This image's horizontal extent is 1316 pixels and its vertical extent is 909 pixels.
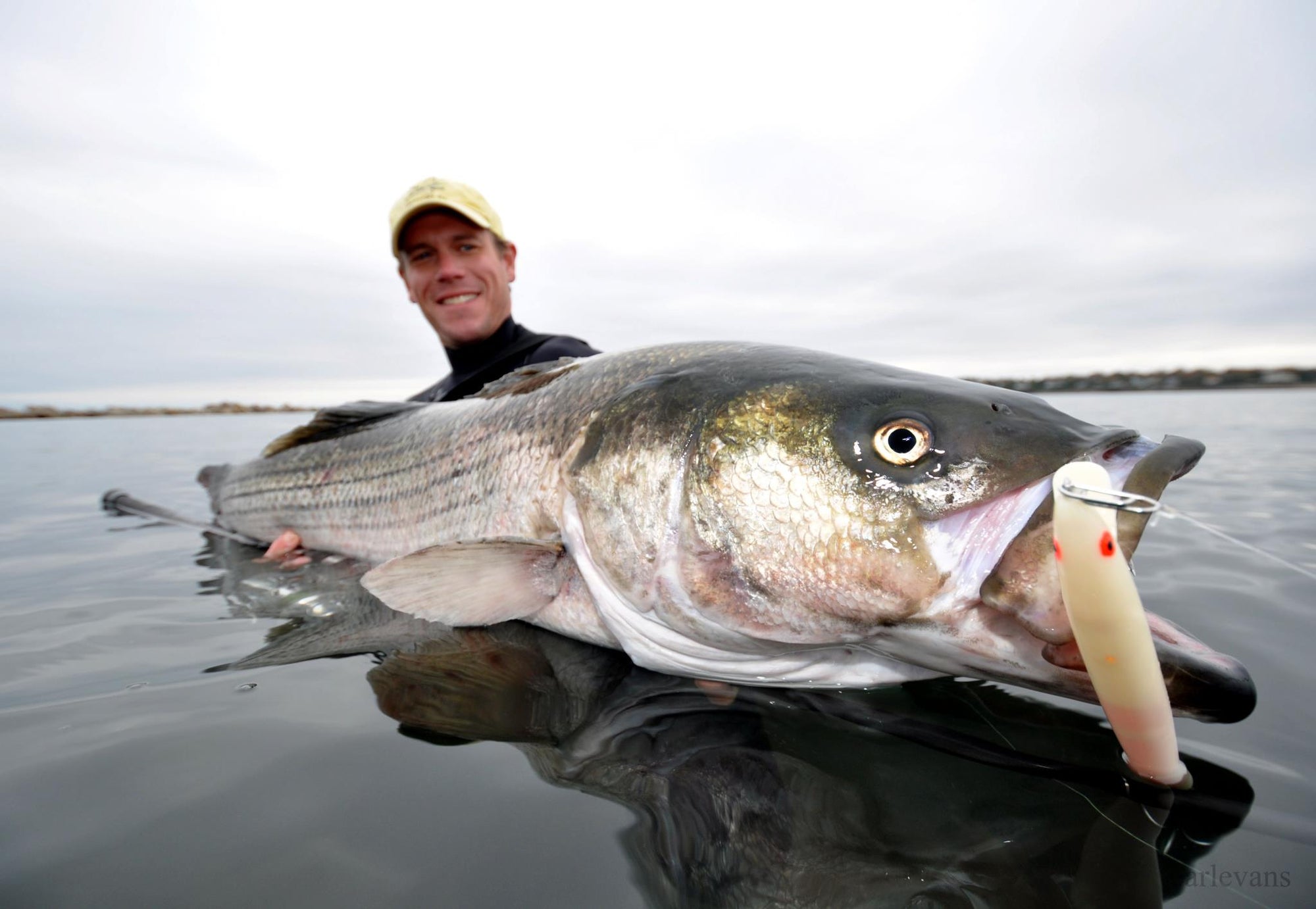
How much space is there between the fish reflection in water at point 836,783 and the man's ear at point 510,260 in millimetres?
4394

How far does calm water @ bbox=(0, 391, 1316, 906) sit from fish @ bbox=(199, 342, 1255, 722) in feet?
0.65

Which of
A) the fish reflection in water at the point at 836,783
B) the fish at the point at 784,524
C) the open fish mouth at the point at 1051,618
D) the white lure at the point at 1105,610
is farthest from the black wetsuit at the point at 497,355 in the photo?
the white lure at the point at 1105,610

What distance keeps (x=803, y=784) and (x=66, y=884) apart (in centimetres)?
142

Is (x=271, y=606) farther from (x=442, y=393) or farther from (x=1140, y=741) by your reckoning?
(x=1140, y=741)

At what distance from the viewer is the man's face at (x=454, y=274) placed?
17.1 feet

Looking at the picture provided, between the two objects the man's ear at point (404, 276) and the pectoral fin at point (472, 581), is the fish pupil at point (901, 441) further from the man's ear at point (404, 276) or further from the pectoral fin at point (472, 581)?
the man's ear at point (404, 276)

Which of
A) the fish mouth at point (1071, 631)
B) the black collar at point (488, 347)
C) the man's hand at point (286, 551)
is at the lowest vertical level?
the man's hand at point (286, 551)

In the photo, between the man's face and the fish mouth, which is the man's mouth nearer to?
the man's face

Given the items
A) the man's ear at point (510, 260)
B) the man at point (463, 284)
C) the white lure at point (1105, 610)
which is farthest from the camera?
the man's ear at point (510, 260)

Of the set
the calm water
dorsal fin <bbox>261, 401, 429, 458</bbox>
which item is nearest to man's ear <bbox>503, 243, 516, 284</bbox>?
dorsal fin <bbox>261, 401, 429, 458</bbox>

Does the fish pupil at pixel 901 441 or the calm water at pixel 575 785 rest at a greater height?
the fish pupil at pixel 901 441

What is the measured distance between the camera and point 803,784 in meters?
1.41

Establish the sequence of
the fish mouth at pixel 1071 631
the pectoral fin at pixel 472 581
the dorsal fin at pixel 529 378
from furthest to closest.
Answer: the dorsal fin at pixel 529 378
the pectoral fin at pixel 472 581
the fish mouth at pixel 1071 631

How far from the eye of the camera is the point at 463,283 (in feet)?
17.6
